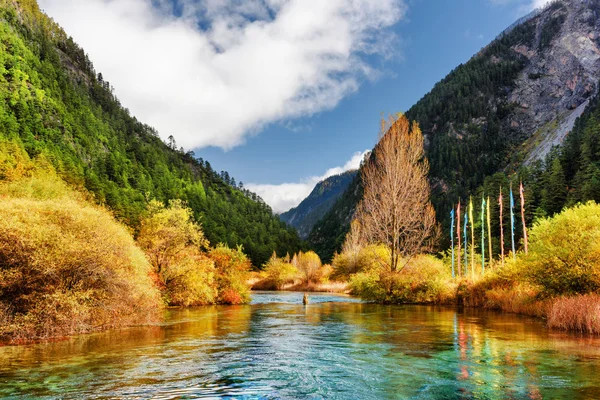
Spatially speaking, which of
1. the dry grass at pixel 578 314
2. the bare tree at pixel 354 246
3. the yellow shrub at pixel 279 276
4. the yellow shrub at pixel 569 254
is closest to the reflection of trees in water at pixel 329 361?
the dry grass at pixel 578 314

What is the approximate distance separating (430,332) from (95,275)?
695 inches

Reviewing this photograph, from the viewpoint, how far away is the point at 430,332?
919 inches

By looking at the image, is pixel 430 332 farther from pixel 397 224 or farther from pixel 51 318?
pixel 397 224

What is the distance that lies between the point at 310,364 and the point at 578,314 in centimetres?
1641

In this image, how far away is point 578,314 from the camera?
907 inches

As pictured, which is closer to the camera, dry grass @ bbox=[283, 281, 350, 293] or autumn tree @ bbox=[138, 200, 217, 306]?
autumn tree @ bbox=[138, 200, 217, 306]

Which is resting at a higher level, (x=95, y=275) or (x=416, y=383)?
(x=95, y=275)

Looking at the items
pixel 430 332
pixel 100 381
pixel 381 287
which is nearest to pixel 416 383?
pixel 100 381

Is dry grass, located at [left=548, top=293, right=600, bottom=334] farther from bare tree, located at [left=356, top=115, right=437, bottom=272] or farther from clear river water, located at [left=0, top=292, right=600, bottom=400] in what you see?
bare tree, located at [left=356, top=115, right=437, bottom=272]

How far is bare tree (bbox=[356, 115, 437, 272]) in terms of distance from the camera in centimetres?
4757

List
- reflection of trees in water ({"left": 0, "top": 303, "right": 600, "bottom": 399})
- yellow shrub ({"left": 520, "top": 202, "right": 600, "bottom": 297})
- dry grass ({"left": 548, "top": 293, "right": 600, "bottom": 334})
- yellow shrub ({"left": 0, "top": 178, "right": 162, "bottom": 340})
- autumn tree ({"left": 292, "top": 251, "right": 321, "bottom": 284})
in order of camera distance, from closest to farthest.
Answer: reflection of trees in water ({"left": 0, "top": 303, "right": 600, "bottom": 399}) < yellow shrub ({"left": 0, "top": 178, "right": 162, "bottom": 340}) < dry grass ({"left": 548, "top": 293, "right": 600, "bottom": 334}) < yellow shrub ({"left": 520, "top": 202, "right": 600, "bottom": 297}) < autumn tree ({"left": 292, "top": 251, "right": 321, "bottom": 284})

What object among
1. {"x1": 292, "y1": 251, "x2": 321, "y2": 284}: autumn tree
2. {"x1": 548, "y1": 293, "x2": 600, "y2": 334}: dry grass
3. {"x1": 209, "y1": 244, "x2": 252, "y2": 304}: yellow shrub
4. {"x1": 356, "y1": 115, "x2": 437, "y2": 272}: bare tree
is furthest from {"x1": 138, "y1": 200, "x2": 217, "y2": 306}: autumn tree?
{"x1": 292, "y1": 251, "x2": 321, "y2": 284}: autumn tree

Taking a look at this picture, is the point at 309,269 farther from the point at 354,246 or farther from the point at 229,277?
the point at 229,277

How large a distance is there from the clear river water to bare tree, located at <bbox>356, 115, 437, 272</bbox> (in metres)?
23.2
